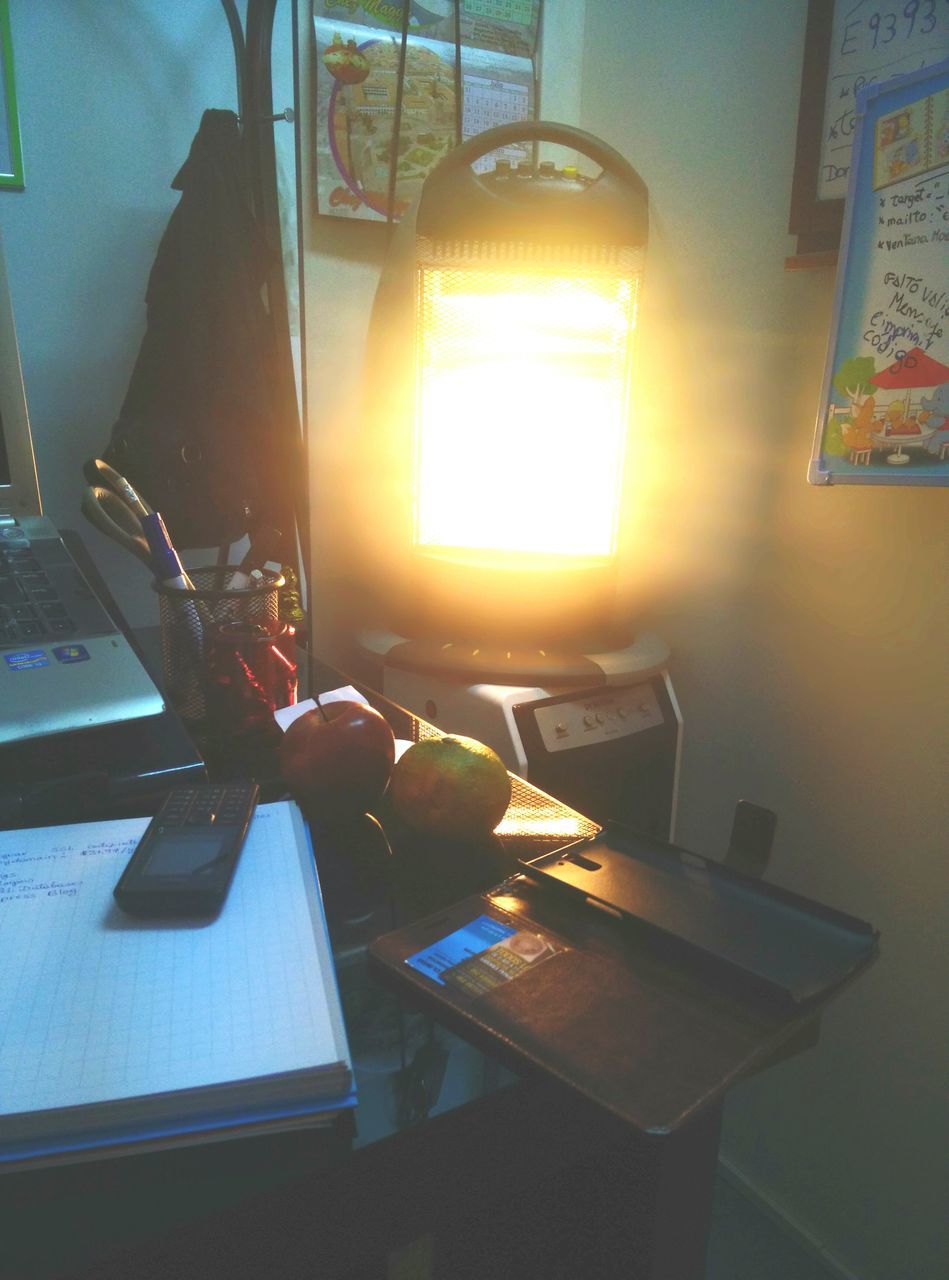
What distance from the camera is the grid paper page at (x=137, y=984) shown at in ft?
1.07

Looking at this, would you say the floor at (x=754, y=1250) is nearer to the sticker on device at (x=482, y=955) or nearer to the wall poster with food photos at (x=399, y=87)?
the sticker on device at (x=482, y=955)

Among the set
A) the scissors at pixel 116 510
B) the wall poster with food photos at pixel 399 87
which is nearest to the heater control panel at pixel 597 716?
the scissors at pixel 116 510

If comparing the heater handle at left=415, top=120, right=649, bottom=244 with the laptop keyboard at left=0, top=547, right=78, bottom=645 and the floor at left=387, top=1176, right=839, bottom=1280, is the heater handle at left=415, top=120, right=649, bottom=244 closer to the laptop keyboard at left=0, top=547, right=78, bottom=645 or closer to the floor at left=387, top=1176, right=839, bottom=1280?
the laptop keyboard at left=0, top=547, right=78, bottom=645

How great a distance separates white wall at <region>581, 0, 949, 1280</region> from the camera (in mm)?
1039

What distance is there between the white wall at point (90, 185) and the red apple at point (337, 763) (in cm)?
70

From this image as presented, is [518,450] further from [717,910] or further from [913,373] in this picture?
[717,910]

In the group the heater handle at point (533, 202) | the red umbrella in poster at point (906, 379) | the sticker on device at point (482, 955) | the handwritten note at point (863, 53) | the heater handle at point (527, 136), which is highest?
the handwritten note at point (863, 53)

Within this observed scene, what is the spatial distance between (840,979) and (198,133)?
1073 millimetres

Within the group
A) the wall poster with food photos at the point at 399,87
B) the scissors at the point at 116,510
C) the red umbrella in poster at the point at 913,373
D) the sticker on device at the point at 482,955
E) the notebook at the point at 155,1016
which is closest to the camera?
the notebook at the point at 155,1016

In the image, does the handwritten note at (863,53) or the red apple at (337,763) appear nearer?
the red apple at (337,763)

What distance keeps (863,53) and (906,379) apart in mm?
407

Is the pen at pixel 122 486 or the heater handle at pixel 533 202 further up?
the heater handle at pixel 533 202

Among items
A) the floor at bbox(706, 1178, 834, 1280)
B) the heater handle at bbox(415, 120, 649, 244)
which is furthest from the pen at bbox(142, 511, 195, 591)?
the floor at bbox(706, 1178, 834, 1280)

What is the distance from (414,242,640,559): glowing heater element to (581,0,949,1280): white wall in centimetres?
7
